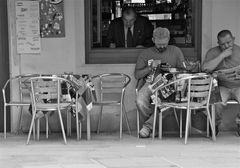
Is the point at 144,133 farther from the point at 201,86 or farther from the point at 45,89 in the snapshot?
the point at 45,89

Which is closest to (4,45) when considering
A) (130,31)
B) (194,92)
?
(130,31)

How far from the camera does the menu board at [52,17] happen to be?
270 inches

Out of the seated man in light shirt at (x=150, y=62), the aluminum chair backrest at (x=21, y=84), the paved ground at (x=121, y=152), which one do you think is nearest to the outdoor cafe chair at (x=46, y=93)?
the paved ground at (x=121, y=152)

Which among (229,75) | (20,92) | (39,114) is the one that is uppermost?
(229,75)

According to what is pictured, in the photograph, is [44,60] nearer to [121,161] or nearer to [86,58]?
[86,58]

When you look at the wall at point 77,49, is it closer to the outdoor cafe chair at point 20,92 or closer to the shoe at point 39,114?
the outdoor cafe chair at point 20,92

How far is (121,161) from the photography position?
17.4 ft

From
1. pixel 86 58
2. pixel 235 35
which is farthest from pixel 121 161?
pixel 235 35

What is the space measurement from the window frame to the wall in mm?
99

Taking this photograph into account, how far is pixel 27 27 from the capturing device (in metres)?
6.89

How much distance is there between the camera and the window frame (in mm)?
7007

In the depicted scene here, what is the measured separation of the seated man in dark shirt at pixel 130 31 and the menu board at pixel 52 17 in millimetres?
746

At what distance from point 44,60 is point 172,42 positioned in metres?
1.84

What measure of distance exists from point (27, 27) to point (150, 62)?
1.79 meters
